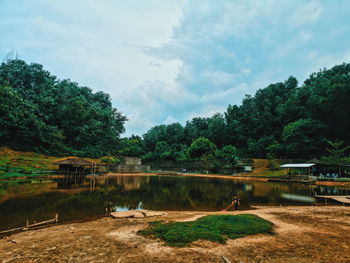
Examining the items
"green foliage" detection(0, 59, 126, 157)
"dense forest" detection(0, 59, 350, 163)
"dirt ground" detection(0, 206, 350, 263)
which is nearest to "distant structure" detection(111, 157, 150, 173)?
"dense forest" detection(0, 59, 350, 163)

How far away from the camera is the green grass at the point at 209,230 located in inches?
278

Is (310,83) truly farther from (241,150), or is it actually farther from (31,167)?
(31,167)

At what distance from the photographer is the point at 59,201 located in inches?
576

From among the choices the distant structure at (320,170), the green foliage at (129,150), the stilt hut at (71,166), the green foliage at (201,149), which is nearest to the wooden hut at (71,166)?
the stilt hut at (71,166)

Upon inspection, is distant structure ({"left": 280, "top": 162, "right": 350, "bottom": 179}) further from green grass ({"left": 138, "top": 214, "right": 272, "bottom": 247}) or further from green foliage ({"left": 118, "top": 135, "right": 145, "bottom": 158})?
green foliage ({"left": 118, "top": 135, "right": 145, "bottom": 158})

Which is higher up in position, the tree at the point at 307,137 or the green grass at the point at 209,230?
the tree at the point at 307,137

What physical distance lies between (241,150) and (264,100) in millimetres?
16651

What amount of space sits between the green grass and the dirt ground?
0.31 m

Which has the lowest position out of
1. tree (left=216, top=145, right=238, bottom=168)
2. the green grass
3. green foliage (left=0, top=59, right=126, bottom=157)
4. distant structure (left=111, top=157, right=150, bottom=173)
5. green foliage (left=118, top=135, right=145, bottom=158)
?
the green grass

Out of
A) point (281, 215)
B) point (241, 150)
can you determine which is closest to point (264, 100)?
point (241, 150)

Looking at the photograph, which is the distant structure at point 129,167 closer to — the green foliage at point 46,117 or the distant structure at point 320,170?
the green foliage at point 46,117

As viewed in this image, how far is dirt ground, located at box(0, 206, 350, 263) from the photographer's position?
19.0 ft

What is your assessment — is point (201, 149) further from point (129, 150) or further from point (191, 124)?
point (191, 124)

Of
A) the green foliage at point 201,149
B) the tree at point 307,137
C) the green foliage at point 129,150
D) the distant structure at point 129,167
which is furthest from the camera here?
the green foliage at point 129,150
